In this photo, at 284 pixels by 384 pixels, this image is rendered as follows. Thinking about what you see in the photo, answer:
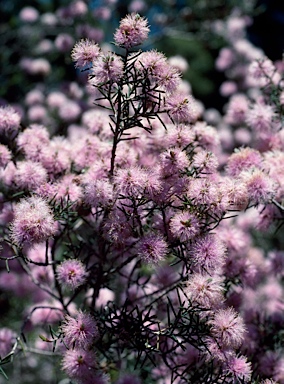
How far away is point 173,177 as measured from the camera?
1.54 metres

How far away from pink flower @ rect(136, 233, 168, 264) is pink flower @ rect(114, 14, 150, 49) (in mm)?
542

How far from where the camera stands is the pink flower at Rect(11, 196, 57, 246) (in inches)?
56.1

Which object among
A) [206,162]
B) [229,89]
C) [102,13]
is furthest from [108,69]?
[229,89]

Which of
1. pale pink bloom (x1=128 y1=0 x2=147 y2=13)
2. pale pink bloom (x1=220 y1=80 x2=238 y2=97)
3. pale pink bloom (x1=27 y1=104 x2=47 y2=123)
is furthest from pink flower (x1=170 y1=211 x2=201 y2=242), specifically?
pale pink bloom (x1=128 y1=0 x2=147 y2=13)

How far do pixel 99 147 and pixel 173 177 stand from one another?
0.37 meters

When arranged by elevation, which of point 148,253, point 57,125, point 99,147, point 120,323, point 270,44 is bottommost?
point 120,323

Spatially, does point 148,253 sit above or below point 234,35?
below

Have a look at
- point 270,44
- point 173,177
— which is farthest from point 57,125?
point 270,44

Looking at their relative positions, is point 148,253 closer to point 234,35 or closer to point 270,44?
point 234,35

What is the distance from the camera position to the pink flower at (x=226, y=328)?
1.45 metres

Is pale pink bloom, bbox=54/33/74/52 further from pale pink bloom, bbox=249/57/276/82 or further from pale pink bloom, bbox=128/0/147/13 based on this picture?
pale pink bloom, bbox=249/57/276/82

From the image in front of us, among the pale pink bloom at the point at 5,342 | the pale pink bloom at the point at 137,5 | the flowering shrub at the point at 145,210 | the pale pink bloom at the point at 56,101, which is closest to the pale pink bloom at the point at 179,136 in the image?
the flowering shrub at the point at 145,210

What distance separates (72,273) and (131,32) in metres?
0.70

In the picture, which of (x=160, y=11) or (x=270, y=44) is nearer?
(x=160, y=11)
